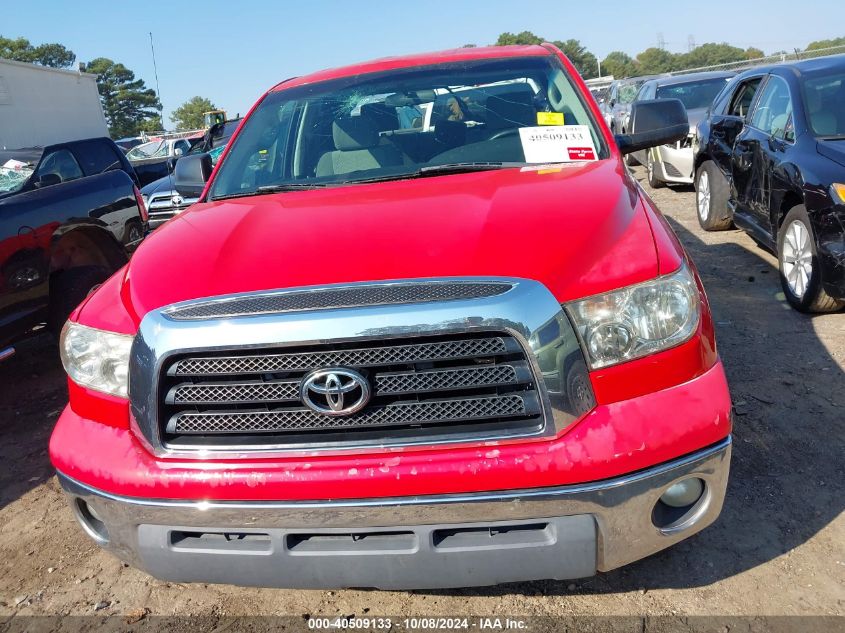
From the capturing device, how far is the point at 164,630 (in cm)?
241

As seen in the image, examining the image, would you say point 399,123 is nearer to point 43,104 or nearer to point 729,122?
point 729,122

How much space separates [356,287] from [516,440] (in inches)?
23.0

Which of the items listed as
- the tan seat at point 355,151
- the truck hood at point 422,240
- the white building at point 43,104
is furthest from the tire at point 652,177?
the white building at point 43,104

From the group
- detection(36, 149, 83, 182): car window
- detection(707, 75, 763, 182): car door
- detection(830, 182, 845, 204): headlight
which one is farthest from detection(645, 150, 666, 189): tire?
detection(36, 149, 83, 182): car window

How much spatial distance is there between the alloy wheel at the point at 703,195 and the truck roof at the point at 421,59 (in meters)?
4.06

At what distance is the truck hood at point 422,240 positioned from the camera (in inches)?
76.3

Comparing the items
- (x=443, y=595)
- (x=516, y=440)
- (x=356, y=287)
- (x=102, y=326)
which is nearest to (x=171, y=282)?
(x=102, y=326)

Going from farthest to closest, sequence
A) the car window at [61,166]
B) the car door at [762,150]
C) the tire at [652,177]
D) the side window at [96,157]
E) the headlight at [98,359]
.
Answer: the tire at [652,177]
the side window at [96,157]
the car door at [762,150]
the car window at [61,166]
the headlight at [98,359]

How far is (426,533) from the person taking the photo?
184 centimetres

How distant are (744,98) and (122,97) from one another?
82.3 m

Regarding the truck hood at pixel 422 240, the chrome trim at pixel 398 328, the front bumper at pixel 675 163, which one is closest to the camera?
the chrome trim at pixel 398 328

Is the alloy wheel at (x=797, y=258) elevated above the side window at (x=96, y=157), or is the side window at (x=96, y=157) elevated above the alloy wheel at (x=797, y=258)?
the side window at (x=96, y=157)

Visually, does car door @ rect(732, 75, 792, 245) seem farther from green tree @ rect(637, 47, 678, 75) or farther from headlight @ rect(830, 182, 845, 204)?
green tree @ rect(637, 47, 678, 75)

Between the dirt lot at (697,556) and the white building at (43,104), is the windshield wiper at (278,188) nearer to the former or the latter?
the dirt lot at (697,556)
